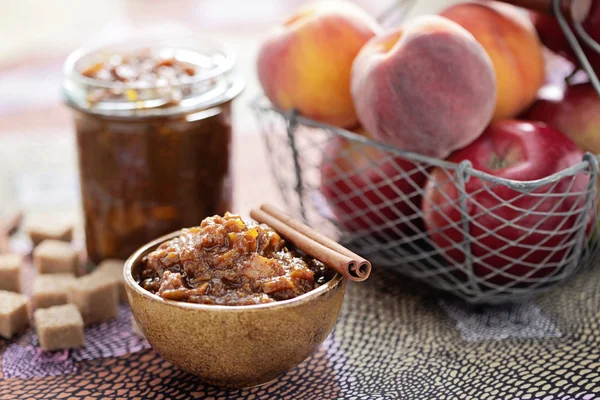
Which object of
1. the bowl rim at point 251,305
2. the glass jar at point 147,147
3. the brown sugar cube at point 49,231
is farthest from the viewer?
the brown sugar cube at point 49,231

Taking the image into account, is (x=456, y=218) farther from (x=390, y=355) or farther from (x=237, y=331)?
(x=237, y=331)

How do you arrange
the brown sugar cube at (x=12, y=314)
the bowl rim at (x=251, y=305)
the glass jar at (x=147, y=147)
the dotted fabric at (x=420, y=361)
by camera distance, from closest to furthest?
the bowl rim at (x=251, y=305), the dotted fabric at (x=420, y=361), the brown sugar cube at (x=12, y=314), the glass jar at (x=147, y=147)

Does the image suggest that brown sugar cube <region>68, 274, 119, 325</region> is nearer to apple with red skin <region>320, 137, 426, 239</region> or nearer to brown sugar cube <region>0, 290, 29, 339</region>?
brown sugar cube <region>0, 290, 29, 339</region>

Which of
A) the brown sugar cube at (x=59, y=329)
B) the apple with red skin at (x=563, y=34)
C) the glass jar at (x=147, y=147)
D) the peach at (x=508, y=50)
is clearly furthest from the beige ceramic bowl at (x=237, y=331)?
the apple with red skin at (x=563, y=34)

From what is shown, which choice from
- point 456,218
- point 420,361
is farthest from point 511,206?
point 420,361

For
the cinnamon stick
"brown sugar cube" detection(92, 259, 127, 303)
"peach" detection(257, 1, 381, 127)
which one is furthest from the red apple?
"brown sugar cube" detection(92, 259, 127, 303)

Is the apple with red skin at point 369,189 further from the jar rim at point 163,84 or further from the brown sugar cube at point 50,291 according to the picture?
the brown sugar cube at point 50,291
